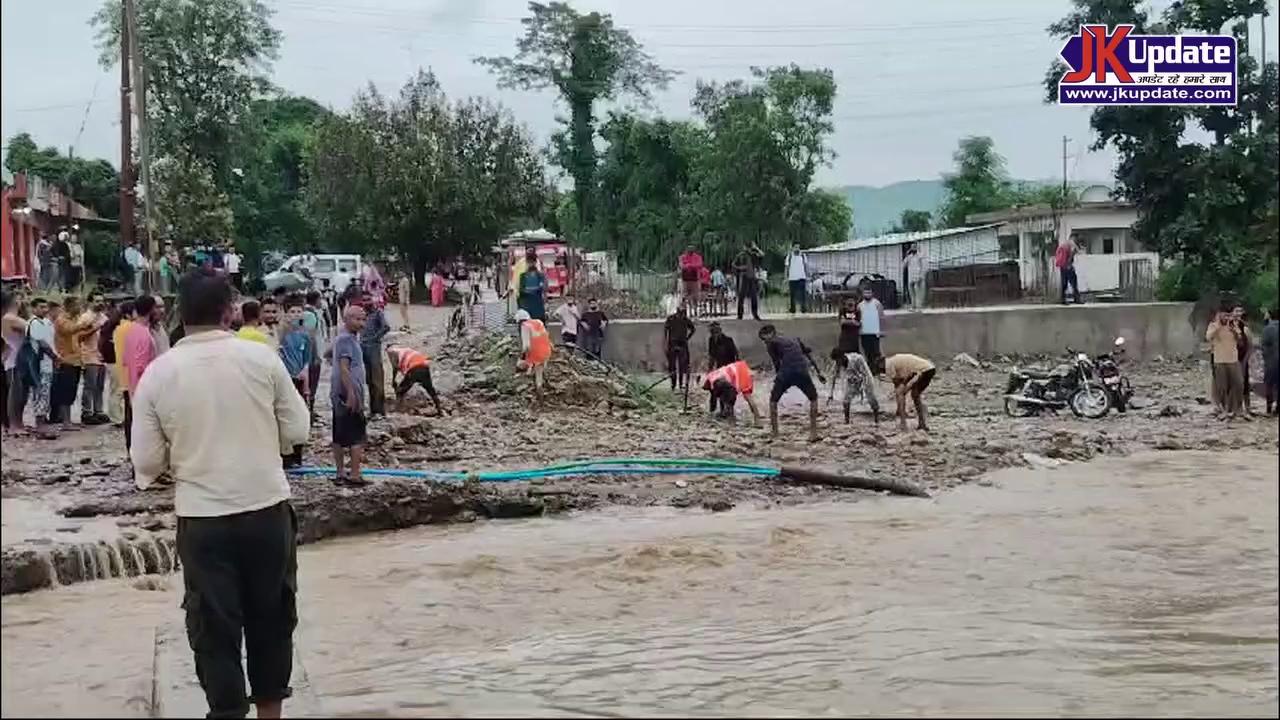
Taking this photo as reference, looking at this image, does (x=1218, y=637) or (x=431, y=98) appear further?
(x=431, y=98)

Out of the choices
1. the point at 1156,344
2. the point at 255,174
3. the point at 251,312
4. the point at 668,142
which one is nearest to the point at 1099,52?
the point at 251,312

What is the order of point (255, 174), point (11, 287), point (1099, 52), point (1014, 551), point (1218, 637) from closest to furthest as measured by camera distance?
1. point (11, 287)
2. point (1099, 52)
3. point (1218, 637)
4. point (1014, 551)
5. point (255, 174)

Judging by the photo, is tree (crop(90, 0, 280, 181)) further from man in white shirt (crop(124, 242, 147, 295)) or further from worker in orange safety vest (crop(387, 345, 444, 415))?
worker in orange safety vest (crop(387, 345, 444, 415))

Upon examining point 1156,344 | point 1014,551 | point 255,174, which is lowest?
point 1014,551

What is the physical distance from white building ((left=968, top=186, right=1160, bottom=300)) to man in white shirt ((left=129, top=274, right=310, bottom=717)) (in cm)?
524

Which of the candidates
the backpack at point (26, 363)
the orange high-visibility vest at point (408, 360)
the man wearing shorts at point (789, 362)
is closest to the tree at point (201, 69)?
the orange high-visibility vest at point (408, 360)

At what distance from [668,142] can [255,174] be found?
469 inches

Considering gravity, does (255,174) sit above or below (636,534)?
above

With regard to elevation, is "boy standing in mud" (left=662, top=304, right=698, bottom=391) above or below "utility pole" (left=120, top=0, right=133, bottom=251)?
below

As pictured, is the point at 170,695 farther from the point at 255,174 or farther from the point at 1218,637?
the point at 255,174

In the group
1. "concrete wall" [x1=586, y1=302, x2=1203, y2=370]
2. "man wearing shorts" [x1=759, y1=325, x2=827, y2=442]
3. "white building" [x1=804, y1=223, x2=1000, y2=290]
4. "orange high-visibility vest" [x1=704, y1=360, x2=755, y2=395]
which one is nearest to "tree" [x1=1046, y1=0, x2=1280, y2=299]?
"man wearing shorts" [x1=759, y1=325, x2=827, y2=442]

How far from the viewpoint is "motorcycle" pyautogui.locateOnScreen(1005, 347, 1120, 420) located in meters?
16.1

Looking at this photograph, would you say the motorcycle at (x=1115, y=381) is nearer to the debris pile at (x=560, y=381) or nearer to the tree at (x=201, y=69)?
the debris pile at (x=560, y=381)

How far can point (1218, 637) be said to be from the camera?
642cm
